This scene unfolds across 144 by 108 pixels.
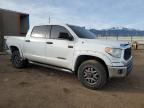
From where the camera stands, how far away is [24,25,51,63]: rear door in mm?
6653

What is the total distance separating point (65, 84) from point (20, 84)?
139cm

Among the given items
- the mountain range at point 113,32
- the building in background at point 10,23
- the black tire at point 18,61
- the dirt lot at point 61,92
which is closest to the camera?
the dirt lot at point 61,92

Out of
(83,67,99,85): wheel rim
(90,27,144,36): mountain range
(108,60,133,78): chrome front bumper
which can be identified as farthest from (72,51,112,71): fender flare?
(90,27,144,36): mountain range

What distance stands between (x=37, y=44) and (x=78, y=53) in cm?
191

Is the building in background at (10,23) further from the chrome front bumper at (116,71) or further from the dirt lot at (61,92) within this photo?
the chrome front bumper at (116,71)

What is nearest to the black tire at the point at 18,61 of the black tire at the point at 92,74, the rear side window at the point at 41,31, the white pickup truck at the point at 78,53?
the white pickup truck at the point at 78,53

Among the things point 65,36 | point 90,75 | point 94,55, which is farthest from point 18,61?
point 94,55

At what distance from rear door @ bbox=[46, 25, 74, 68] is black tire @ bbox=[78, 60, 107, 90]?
0.56m

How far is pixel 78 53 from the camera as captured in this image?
5637 millimetres

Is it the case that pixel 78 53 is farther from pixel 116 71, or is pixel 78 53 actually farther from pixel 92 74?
pixel 116 71

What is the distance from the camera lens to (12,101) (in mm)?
4383

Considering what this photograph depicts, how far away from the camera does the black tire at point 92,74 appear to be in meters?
5.26

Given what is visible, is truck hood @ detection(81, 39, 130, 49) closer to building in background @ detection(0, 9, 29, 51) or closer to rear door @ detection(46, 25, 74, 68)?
rear door @ detection(46, 25, 74, 68)

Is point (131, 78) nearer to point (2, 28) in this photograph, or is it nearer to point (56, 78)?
point (56, 78)
